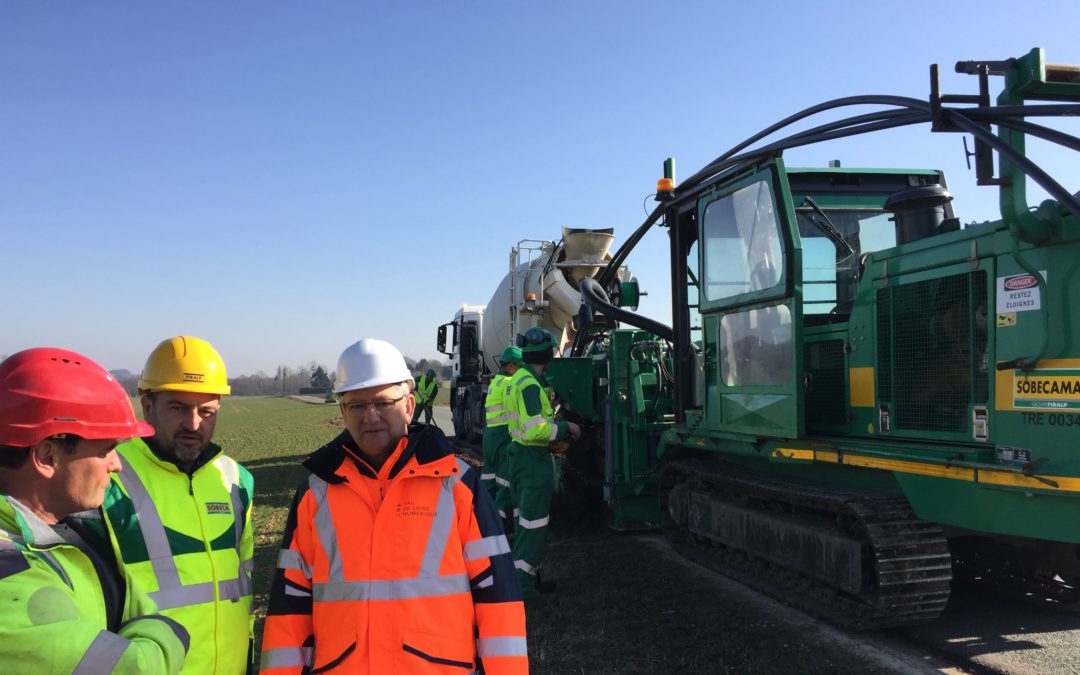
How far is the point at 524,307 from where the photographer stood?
12953mm

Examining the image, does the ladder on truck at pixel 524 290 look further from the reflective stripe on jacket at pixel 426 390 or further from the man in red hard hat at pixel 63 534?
the man in red hard hat at pixel 63 534

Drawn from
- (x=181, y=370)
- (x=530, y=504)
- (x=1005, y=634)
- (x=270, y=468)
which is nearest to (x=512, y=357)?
(x=530, y=504)

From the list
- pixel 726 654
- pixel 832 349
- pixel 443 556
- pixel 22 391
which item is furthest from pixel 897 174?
pixel 22 391

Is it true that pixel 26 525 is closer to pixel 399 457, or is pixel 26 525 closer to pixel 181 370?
pixel 399 457

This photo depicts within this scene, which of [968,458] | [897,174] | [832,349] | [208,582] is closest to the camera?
[208,582]

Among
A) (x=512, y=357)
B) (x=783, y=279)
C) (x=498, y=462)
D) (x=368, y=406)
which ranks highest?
(x=783, y=279)

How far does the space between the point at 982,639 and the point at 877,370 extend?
1881 millimetres

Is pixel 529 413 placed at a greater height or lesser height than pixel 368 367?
lesser

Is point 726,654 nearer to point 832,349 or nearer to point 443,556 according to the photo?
point 832,349

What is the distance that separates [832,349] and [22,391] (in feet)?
16.0

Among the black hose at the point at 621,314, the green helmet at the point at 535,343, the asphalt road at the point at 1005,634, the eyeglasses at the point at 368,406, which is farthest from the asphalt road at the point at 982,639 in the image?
the eyeglasses at the point at 368,406

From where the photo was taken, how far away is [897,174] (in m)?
6.24

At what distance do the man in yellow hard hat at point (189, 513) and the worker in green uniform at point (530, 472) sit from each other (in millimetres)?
3575

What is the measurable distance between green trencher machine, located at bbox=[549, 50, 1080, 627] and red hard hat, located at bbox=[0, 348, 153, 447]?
3688 millimetres
